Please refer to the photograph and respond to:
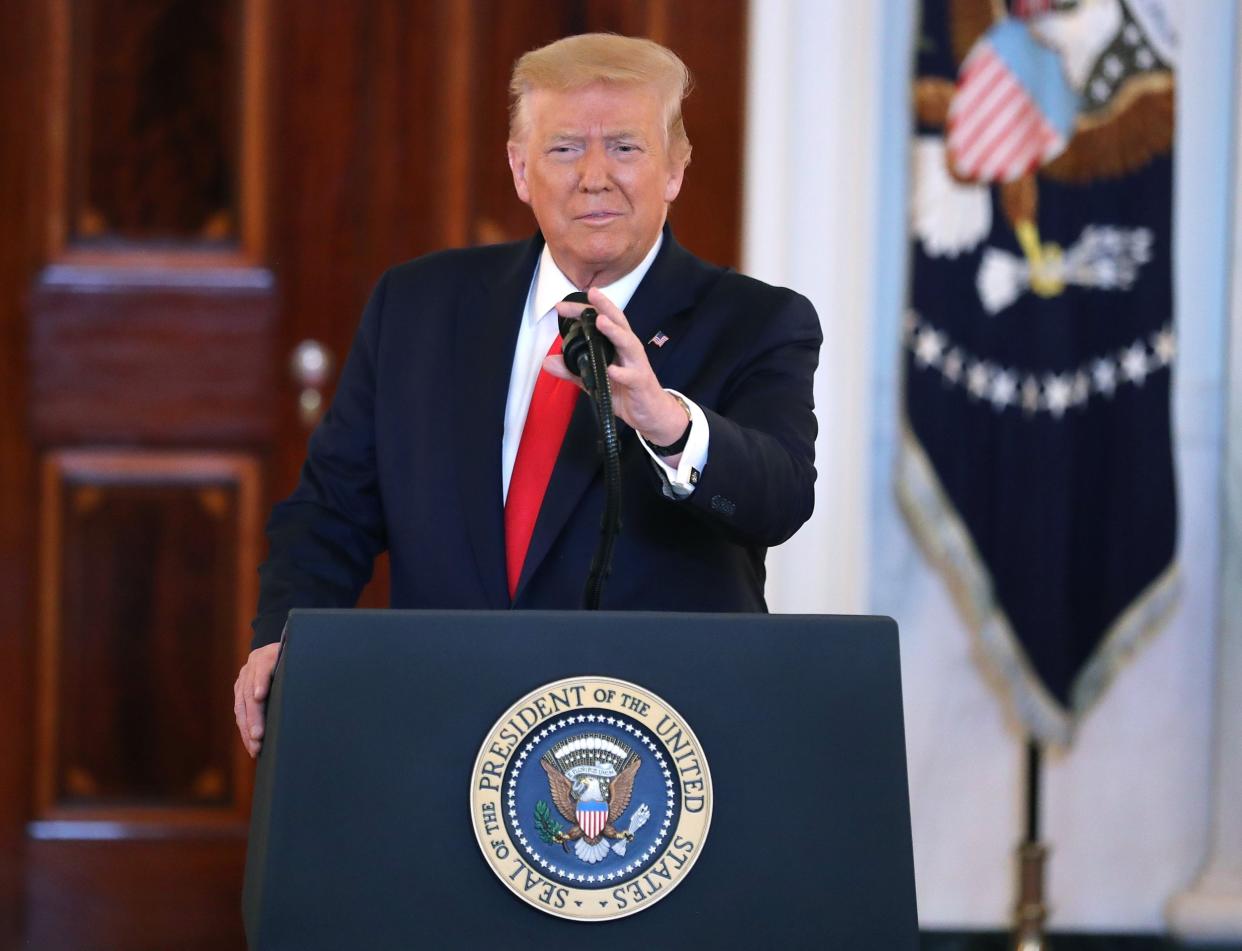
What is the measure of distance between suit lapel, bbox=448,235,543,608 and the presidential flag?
62.0 inches

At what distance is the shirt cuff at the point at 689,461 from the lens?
126 centimetres

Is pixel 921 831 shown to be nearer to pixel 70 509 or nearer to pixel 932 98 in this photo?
pixel 932 98

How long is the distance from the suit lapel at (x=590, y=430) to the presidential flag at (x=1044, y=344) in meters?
1.58

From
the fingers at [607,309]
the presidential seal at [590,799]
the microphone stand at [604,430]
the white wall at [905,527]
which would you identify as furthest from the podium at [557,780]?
the white wall at [905,527]

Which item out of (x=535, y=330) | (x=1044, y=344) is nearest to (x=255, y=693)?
(x=535, y=330)

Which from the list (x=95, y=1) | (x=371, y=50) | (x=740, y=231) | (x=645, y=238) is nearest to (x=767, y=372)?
(x=645, y=238)

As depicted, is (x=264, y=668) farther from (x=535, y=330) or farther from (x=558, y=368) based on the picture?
(x=535, y=330)

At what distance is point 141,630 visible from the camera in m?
3.12

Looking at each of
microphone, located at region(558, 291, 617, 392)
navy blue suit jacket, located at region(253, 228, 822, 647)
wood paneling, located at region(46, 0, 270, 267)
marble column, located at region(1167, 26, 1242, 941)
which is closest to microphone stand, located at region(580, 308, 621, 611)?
microphone, located at region(558, 291, 617, 392)

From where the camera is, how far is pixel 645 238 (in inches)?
63.6

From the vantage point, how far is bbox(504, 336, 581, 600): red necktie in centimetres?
153

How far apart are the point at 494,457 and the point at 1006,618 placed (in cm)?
182

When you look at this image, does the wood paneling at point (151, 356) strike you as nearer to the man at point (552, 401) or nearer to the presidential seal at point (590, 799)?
the man at point (552, 401)

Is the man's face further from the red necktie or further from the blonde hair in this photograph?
the red necktie
